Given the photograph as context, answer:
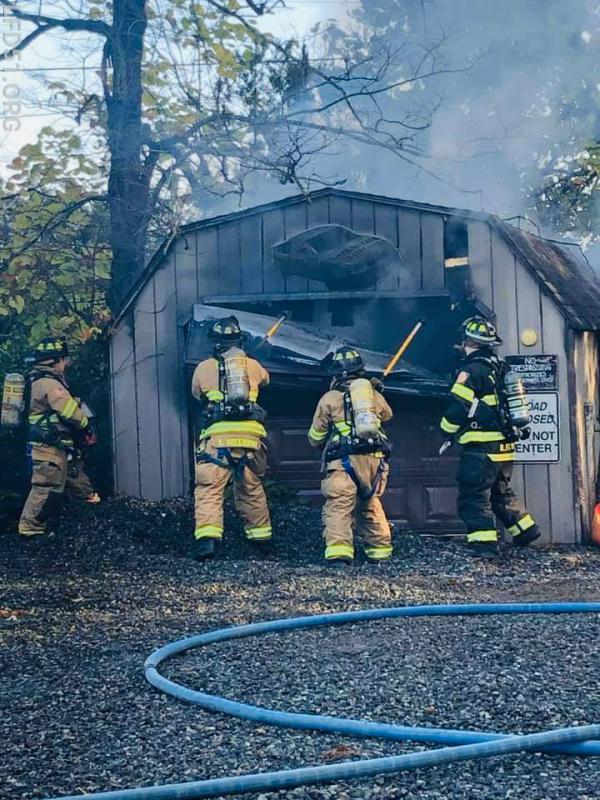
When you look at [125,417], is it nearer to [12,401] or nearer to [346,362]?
[12,401]

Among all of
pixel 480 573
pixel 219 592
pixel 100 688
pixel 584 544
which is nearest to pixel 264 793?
pixel 100 688

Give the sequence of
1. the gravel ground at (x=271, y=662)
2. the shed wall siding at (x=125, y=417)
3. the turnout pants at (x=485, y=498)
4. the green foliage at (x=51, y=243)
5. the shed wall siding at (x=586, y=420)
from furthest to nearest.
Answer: the green foliage at (x=51, y=243), the shed wall siding at (x=125, y=417), the shed wall siding at (x=586, y=420), the turnout pants at (x=485, y=498), the gravel ground at (x=271, y=662)

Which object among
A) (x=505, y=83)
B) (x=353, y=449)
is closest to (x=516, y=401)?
(x=353, y=449)

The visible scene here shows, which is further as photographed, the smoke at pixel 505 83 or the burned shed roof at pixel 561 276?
the smoke at pixel 505 83

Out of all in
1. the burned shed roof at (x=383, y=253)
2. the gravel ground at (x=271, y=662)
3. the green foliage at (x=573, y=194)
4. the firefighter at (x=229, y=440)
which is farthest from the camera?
the green foliage at (x=573, y=194)

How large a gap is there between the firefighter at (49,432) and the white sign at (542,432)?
4164mm

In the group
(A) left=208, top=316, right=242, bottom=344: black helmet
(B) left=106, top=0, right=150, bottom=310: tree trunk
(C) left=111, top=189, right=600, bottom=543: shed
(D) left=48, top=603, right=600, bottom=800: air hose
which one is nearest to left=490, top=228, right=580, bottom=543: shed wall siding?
(C) left=111, top=189, right=600, bottom=543: shed

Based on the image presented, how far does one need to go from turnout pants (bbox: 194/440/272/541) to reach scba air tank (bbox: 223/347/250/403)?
46cm

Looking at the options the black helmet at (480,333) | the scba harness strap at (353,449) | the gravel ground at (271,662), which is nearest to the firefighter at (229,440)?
the gravel ground at (271,662)

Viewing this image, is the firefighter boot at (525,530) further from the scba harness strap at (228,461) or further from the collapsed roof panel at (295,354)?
the scba harness strap at (228,461)

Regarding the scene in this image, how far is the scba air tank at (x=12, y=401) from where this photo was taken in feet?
33.0

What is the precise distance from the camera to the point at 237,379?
888cm

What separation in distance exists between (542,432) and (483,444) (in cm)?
90

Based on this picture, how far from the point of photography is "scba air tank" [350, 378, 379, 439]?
28.9ft
